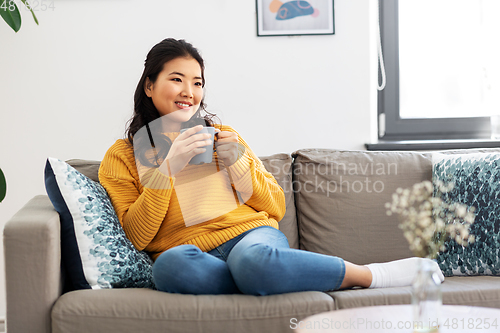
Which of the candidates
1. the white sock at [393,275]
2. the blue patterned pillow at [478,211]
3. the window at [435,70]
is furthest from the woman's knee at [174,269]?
the window at [435,70]

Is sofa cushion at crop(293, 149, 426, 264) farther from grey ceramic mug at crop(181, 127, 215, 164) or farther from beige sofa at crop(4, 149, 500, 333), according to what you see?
grey ceramic mug at crop(181, 127, 215, 164)

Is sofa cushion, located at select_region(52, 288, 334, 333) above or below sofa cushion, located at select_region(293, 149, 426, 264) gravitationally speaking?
below

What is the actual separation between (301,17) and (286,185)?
2.64 ft

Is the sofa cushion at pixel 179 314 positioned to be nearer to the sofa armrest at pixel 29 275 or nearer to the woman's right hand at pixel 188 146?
the sofa armrest at pixel 29 275

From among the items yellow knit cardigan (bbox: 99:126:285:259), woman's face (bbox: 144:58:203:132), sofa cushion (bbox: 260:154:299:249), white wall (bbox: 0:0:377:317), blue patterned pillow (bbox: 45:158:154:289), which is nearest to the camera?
blue patterned pillow (bbox: 45:158:154:289)

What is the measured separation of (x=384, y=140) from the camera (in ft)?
6.88

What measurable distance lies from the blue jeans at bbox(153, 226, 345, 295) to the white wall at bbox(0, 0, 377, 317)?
0.90 metres

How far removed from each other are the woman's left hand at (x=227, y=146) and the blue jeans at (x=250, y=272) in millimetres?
305

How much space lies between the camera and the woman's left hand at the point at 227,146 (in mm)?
1301

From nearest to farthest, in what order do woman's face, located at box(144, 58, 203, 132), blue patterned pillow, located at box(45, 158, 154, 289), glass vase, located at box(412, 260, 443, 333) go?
glass vase, located at box(412, 260, 443, 333)
blue patterned pillow, located at box(45, 158, 154, 289)
woman's face, located at box(144, 58, 203, 132)

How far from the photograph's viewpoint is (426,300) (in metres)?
0.64

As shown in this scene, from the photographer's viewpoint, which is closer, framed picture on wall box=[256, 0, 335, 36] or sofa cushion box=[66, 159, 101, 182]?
sofa cushion box=[66, 159, 101, 182]

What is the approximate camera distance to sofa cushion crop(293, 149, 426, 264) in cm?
148

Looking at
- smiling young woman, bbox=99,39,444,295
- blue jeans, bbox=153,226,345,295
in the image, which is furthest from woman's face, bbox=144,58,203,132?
blue jeans, bbox=153,226,345,295
